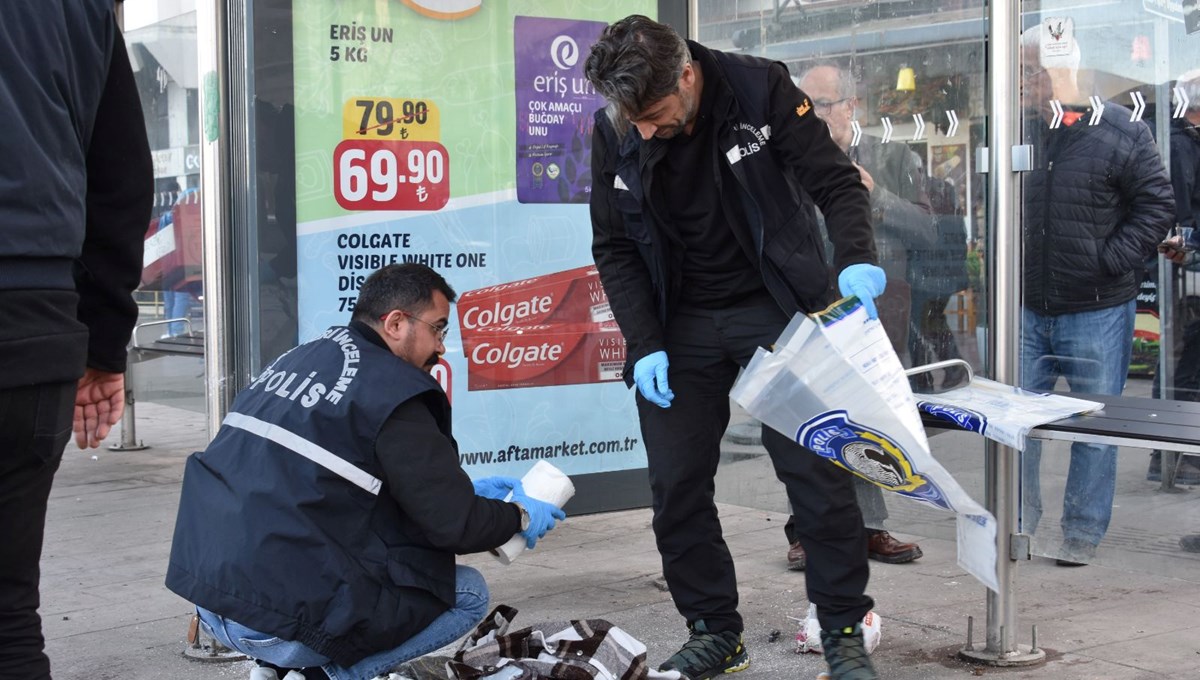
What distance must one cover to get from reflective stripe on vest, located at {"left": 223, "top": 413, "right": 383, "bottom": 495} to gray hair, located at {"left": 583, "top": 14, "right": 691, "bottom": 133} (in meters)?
1.09

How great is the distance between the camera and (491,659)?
3.18 m

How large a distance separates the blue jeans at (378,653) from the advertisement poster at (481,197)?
6.29ft

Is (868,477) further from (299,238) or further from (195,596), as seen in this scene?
(299,238)

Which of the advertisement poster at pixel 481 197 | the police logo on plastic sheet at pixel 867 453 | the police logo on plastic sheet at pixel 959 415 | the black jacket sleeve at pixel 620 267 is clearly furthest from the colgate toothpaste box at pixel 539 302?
the police logo on plastic sheet at pixel 867 453

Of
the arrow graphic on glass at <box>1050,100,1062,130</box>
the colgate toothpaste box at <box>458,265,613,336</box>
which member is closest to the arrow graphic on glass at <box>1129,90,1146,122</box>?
the arrow graphic on glass at <box>1050,100,1062,130</box>

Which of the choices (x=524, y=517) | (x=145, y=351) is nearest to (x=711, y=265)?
(x=524, y=517)

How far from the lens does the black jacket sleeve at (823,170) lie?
3.28 meters

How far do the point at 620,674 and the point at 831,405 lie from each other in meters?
0.84

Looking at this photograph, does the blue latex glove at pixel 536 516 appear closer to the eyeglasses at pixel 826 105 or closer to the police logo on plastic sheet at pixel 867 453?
the police logo on plastic sheet at pixel 867 453

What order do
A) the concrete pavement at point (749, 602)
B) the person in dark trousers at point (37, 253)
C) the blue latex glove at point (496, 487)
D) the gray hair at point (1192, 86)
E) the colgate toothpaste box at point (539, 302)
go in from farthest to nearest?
the colgate toothpaste box at point (539, 302) → the gray hair at point (1192, 86) → the concrete pavement at point (749, 602) → the blue latex glove at point (496, 487) → the person in dark trousers at point (37, 253)

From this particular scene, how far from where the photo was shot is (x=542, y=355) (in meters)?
5.41

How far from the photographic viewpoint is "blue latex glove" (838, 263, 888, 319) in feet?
10.3

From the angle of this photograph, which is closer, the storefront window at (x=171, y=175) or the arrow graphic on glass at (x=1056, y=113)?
the arrow graphic on glass at (x=1056, y=113)

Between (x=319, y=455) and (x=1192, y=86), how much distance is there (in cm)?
306
